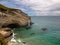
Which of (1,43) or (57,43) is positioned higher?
(1,43)

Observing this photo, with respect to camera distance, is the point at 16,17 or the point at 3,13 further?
the point at 16,17

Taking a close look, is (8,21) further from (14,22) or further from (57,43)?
(57,43)

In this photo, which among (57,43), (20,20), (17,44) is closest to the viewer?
(17,44)

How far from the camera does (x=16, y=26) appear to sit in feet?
295

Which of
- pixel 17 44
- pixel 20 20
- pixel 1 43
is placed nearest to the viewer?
pixel 1 43

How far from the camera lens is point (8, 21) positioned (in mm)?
84312

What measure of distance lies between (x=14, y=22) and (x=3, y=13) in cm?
870

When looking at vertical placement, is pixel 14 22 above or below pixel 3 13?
below

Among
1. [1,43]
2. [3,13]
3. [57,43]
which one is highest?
[3,13]

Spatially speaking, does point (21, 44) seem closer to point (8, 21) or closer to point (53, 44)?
point (53, 44)

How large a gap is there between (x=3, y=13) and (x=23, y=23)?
16759 millimetres

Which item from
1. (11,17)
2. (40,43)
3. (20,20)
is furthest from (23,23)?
(40,43)

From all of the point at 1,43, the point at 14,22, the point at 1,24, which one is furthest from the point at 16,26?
the point at 1,43

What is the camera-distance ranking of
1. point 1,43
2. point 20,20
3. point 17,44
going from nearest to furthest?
point 1,43 < point 17,44 < point 20,20
